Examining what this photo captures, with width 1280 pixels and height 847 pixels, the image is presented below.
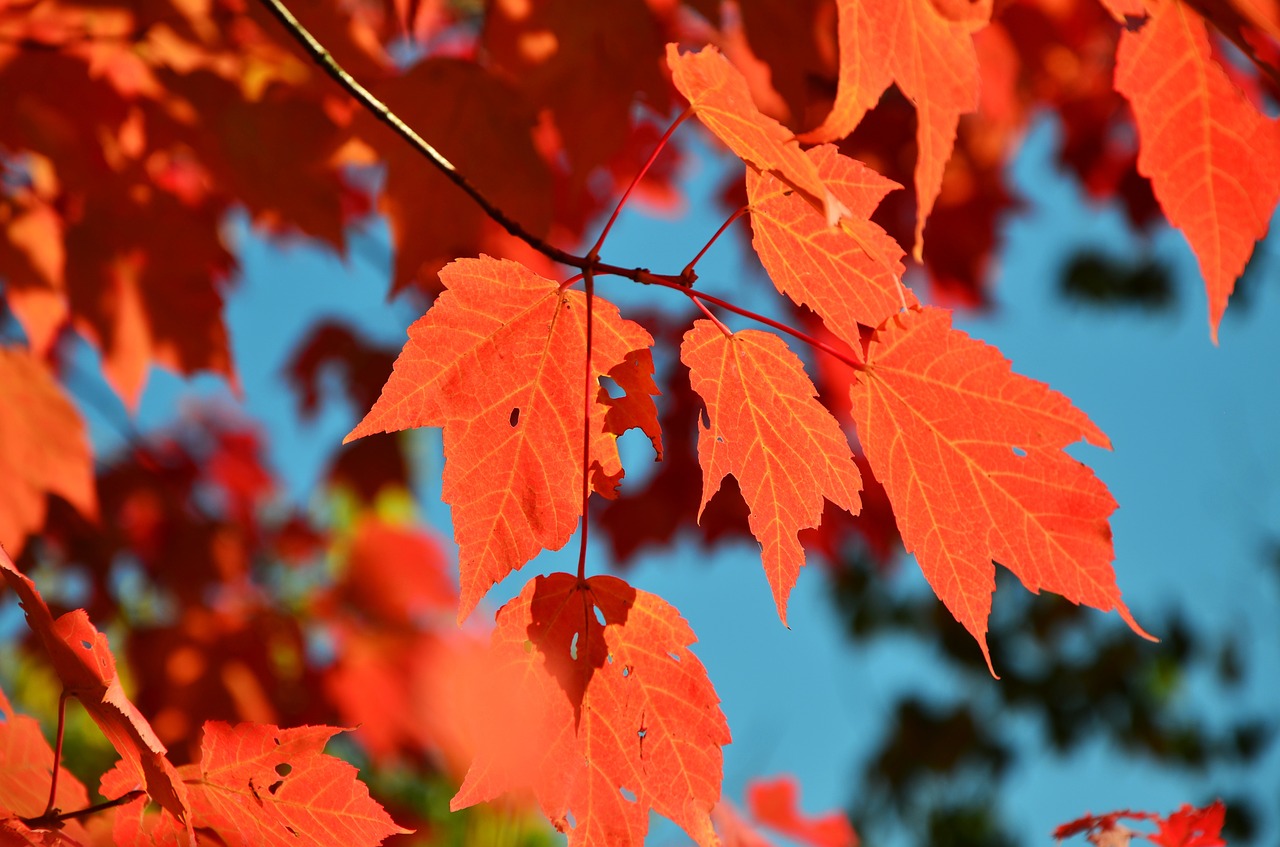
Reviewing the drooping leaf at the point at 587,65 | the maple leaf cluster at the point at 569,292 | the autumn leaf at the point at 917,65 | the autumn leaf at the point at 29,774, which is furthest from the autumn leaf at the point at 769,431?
the drooping leaf at the point at 587,65

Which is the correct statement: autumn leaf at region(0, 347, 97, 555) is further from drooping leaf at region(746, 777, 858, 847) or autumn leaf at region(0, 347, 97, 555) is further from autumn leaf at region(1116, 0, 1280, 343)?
autumn leaf at region(1116, 0, 1280, 343)

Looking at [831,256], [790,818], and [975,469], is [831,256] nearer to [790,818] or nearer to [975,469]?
[975,469]

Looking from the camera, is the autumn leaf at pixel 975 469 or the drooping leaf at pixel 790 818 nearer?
the autumn leaf at pixel 975 469

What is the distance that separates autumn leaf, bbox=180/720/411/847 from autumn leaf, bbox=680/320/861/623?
250 mm

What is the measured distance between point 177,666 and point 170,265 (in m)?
1.13

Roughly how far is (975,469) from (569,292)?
0.84 ft

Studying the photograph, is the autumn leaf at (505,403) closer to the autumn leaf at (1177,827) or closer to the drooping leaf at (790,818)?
the autumn leaf at (1177,827)

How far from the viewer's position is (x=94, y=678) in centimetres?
53

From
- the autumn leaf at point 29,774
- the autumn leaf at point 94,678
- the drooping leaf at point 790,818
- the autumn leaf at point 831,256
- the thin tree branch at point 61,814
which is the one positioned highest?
the autumn leaf at point 831,256

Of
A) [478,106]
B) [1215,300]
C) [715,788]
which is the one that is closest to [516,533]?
[715,788]

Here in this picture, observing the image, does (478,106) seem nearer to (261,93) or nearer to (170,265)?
(261,93)

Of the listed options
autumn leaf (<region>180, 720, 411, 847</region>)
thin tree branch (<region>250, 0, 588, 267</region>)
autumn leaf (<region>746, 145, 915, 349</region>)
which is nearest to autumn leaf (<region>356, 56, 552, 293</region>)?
thin tree branch (<region>250, 0, 588, 267</region>)

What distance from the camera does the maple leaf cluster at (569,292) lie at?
59 cm

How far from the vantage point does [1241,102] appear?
0.70 metres
